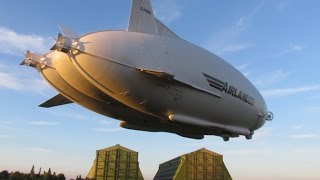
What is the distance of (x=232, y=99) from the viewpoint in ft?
81.7

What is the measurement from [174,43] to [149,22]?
6.72 ft

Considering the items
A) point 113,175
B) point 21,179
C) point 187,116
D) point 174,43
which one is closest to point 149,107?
point 187,116

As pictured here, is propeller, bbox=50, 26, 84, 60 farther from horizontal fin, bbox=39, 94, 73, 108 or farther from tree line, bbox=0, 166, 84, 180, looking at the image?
tree line, bbox=0, 166, 84, 180

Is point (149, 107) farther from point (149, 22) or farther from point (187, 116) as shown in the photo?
point (149, 22)

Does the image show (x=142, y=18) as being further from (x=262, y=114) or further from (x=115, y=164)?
(x=115, y=164)

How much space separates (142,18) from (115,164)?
45173 millimetres

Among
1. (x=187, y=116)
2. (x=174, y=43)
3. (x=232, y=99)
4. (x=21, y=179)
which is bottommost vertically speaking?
(x=21, y=179)

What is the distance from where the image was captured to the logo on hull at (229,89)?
23.0 meters

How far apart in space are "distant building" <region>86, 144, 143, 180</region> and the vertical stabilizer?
44.2 metres

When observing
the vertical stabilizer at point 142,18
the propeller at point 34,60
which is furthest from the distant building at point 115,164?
the vertical stabilizer at point 142,18

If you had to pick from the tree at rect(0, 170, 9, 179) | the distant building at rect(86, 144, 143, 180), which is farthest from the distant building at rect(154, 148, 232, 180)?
the tree at rect(0, 170, 9, 179)

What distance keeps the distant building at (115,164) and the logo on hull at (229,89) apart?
39.8m

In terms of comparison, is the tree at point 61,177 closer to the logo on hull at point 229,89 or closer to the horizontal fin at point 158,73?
the logo on hull at point 229,89

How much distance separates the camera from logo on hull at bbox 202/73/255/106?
2295 cm
